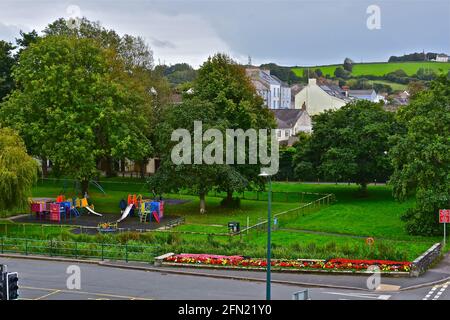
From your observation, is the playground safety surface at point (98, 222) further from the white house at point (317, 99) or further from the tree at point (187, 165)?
the white house at point (317, 99)

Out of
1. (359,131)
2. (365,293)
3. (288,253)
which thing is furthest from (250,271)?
(359,131)

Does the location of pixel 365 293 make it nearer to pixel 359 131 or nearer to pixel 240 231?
pixel 240 231

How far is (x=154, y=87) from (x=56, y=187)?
15637mm

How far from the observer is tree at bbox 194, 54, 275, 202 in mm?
56375

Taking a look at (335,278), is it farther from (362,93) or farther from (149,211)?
(362,93)

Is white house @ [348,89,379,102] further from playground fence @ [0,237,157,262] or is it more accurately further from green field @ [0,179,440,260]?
playground fence @ [0,237,157,262]

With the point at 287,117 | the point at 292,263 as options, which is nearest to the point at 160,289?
the point at 292,263

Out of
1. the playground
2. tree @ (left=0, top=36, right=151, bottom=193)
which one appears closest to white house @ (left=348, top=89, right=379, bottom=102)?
tree @ (left=0, top=36, right=151, bottom=193)

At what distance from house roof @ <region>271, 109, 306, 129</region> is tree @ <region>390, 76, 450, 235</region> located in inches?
2263

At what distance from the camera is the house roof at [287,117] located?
10361cm

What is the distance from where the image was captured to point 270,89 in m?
126

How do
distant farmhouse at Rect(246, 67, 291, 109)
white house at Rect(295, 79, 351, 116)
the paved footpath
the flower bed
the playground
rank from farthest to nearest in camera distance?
white house at Rect(295, 79, 351, 116), distant farmhouse at Rect(246, 67, 291, 109), the playground, the flower bed, the paved footpath

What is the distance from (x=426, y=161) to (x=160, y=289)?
21.5 meters

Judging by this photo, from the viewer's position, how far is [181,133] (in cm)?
5309
